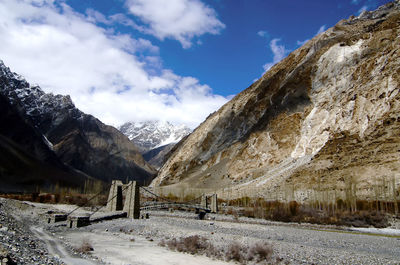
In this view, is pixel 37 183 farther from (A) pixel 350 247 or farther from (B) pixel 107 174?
(A) pixel 350 247

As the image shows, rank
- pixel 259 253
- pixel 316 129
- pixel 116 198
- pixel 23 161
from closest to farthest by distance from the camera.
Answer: pixel 259 253 → pixel 116 198 → pixel 316 129 → pixel 23 161

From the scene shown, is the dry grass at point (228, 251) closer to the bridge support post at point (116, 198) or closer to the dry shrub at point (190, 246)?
the dry shrub at point (190, 246)

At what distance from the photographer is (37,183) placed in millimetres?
87688

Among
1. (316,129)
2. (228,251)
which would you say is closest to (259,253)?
(228,251)

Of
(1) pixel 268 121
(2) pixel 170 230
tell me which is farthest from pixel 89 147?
(2) pixel 170 230

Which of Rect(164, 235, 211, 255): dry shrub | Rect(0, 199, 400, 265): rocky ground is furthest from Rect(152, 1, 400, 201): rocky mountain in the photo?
Rect(164, 235, 211, 255): dry shrub

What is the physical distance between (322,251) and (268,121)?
55151 millimetres

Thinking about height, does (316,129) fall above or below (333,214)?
above

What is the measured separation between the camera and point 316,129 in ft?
180

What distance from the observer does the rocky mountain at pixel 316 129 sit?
3991 centimetres

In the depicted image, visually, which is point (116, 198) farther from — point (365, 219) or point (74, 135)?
point (74, 135)

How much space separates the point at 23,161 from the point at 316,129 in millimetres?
83700

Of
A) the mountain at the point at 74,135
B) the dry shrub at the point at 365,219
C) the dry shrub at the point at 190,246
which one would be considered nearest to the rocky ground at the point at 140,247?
the dry shrub at the point at 190,246

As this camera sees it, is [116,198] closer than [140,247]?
No
